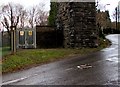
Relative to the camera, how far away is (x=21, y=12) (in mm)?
60969

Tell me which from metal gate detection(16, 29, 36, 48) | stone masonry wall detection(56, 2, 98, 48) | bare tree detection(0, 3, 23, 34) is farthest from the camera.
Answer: bare tree detection(0, 3, 23, 34)

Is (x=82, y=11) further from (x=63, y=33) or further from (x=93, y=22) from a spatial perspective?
(x=63, y=33)

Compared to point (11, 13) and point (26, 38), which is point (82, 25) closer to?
point (26, 38)

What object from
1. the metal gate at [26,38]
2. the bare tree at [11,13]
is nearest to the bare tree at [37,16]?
the bare tree at [11,13]

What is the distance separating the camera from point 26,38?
91.3 feet

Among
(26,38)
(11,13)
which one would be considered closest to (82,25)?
(26,38)

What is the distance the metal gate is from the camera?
27562 mm

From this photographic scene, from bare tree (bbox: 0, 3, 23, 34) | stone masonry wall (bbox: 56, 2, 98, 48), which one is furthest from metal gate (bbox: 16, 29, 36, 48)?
bare tree (bbox: 0, 3, 23, 34)

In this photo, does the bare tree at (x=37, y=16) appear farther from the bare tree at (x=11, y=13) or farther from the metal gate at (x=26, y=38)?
the metal gate at (x=26, y=38)

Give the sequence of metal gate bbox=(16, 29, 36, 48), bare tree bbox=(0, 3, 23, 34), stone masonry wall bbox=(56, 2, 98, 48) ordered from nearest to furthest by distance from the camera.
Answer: stone masonry wall bbox=(56, 2, 98, 48), metal gate bbox=(16, 29, 36, 48), bare tree bbox=(0, 3, 23, 34)

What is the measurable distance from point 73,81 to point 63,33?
18474 mm

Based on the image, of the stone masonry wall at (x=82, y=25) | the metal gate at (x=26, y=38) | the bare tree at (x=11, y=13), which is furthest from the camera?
the bare tree at (x=11, y=13)

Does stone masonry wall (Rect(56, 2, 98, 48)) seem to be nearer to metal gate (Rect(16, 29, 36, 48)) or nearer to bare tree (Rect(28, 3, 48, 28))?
metal gate (Rect(16, 29, 36, 48))

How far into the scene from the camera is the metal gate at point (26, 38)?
90.4ft
